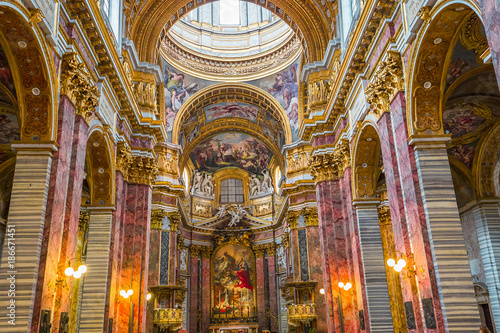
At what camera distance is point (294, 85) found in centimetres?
2997

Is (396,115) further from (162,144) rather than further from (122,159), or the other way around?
(162,144)

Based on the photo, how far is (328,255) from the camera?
19141 millimetres

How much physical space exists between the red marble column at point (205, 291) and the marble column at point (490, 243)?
77.7 feet

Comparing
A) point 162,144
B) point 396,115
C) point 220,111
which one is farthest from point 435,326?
point 220,111

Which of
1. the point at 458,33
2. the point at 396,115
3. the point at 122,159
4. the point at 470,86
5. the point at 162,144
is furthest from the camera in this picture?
the point at 162,144

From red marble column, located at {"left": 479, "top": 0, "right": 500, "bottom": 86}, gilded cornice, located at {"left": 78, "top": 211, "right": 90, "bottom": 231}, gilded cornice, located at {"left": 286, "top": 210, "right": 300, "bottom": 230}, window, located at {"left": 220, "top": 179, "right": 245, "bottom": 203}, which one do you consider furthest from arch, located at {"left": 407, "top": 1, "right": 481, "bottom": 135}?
window, located at {"left": 220, "top": 179, "right": 245, "bottom": 203}

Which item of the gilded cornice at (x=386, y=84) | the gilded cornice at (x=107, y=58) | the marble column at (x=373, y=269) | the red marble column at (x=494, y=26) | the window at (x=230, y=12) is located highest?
the window at (x=230, y=12)

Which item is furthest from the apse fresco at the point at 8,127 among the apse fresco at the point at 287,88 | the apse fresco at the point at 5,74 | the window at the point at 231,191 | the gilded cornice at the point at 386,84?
the window at the point at 231,191

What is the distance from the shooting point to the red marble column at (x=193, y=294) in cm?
3400

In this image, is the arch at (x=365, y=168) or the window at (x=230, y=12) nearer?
the arch at (x=365, y=168)

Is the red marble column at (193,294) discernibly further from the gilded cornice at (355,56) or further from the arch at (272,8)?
the arch at (272,8)

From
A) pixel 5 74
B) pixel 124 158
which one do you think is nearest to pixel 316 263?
pixel 124 158

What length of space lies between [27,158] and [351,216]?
473 inches

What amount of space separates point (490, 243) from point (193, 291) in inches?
939
